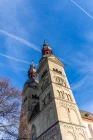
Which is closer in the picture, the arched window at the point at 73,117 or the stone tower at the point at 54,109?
the stone tower at the point at 54,109

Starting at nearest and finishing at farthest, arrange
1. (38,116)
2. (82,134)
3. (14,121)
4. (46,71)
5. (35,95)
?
(14,121) → (82,134) → (38,116) → (46,71) → (35,95)

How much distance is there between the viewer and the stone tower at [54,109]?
20.9 meters

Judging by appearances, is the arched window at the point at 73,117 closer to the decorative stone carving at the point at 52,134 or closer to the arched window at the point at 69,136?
the arched window at the point at 69,136

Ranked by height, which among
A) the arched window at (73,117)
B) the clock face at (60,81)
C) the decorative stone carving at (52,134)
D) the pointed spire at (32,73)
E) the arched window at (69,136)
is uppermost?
the pointed spire at (32,73)

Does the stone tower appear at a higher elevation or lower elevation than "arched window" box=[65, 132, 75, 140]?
higher

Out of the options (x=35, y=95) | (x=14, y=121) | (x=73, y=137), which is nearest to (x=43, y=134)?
(x=73, y=137)

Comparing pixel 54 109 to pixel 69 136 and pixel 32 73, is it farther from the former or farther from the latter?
pixel 32 73

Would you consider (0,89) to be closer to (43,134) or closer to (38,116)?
(43,134)

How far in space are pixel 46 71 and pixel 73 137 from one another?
50.9 feet

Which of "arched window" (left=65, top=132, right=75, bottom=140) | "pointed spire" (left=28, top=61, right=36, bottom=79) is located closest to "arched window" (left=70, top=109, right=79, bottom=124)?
"arched window" (left=65, top=132, right=75, bottom=140)

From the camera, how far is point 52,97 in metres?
25.1

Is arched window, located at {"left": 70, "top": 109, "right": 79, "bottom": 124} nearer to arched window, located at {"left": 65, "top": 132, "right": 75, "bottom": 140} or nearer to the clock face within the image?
arched window, located at {"left": 65, "top": 132, "right": 75, "bottom": 140}

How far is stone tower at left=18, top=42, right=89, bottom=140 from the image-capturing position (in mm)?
20906

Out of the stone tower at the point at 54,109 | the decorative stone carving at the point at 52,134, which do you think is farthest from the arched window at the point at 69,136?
the decorative stone carving at the point at 52,134
